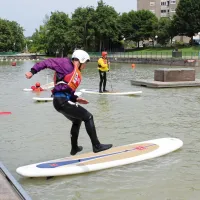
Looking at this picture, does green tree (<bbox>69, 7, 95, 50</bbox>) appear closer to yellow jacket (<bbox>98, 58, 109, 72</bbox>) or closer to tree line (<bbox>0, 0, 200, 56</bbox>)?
tree line (<bbox>0, 0, 200, 56</bbox>)

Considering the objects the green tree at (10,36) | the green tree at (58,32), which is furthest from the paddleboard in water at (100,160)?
the green tree at (10,36)

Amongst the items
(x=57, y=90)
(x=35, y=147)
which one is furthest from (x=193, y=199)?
(x=35, y=147)

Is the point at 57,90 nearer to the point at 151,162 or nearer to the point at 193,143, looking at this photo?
the point at 151,162

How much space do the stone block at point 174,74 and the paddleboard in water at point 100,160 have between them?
475 inches

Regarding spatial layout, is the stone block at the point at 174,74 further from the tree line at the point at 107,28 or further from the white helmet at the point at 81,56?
the tree line at the point at 107,28

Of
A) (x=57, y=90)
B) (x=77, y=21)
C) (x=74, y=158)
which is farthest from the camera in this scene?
(x=77, y=21)

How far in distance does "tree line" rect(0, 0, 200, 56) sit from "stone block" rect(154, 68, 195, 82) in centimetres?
5740

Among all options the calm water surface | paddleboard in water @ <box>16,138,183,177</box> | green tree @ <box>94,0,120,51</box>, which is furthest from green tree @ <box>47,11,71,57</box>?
paddleboard in water @ <box>16,138,183,177</box>

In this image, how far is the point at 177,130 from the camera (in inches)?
364

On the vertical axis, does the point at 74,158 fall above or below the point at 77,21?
below

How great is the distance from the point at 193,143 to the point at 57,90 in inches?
142

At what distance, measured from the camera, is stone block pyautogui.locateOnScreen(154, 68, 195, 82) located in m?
→ 19.2

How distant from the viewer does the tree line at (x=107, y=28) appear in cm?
7688

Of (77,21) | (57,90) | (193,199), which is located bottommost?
(193,199)
